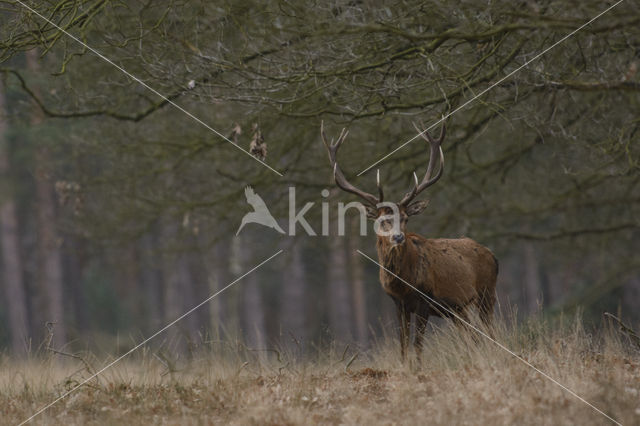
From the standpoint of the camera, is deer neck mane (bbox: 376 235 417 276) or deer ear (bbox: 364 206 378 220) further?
deer ear (bbox: 364 206 378 220)

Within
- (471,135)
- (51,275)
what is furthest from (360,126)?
(51,275)

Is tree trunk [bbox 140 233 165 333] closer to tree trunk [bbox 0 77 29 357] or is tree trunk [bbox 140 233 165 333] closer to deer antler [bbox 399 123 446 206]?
tree trunk [bbox 0 77 29 357]

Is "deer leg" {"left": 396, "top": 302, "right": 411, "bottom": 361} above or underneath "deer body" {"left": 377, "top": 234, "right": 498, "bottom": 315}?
underneath

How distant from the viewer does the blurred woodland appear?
22.4 feet

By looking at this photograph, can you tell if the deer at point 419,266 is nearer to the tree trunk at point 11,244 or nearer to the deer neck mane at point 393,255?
the deer neck mane at point 393,255

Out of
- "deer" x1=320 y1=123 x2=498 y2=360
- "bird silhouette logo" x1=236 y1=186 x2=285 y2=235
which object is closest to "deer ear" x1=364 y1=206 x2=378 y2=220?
"deer" x1=320 y1=123 x2=498 y2=360

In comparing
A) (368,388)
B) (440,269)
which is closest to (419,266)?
(440,269)

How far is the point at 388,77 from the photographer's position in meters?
7.29

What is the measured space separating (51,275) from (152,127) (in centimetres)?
1352

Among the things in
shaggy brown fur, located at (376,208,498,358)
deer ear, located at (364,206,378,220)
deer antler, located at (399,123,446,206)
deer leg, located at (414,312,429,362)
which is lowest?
deer leg, located at (414,312,429,362)

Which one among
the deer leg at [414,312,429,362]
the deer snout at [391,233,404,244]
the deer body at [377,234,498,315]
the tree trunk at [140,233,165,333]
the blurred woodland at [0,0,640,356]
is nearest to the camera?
the deer snout at [391,233,404,244]

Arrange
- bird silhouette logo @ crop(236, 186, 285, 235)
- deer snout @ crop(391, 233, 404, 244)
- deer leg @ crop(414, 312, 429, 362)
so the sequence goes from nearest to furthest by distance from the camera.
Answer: deer snout @ crop(391, 233, 404, 244) → deer leg @ crop(414, 312, 429, 362) → bird silhouette logo @ crop(236, 186, 285, 235)

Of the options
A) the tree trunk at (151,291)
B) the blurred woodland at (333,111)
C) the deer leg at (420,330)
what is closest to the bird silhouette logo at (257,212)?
the blurred woodland at (333,111)

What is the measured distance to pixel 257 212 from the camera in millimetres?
10406
